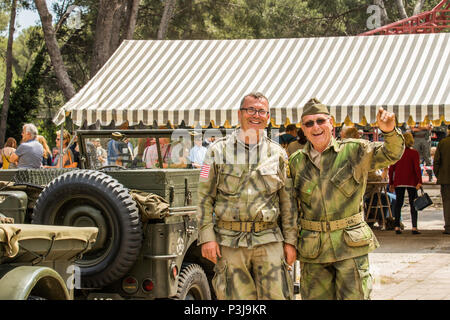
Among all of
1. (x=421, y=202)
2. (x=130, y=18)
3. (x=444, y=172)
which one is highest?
(x=130, y=18)

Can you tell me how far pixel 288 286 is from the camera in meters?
4.38

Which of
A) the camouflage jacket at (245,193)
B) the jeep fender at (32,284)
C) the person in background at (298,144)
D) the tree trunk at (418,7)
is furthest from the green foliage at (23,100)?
the jeep fender at (32,284)

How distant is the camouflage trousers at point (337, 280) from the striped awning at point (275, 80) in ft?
25.7

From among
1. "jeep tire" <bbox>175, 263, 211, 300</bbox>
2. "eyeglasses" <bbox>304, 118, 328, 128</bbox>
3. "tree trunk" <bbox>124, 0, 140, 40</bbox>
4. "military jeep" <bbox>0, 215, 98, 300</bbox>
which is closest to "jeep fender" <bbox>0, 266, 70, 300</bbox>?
"military jeep" <bbox>0, 215, 98, 300</bbox>

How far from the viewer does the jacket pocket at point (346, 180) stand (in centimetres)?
441

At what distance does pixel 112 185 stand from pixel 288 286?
64.6 inches

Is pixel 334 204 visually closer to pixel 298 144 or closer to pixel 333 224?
pixel 333 224

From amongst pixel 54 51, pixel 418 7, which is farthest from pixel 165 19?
pixel 418 7

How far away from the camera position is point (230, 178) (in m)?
4.47

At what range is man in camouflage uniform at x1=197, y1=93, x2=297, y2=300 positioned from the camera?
4.34 metres

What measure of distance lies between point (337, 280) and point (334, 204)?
0.46 metres

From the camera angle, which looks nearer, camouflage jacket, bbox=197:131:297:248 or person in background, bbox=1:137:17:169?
camouflage jacket, bbox=197:131:297:248

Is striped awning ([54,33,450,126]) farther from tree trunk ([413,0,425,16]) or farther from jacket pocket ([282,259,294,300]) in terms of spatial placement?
tree trunk ([413,0,425,16])

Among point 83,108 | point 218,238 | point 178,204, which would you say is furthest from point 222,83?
point 218,238
